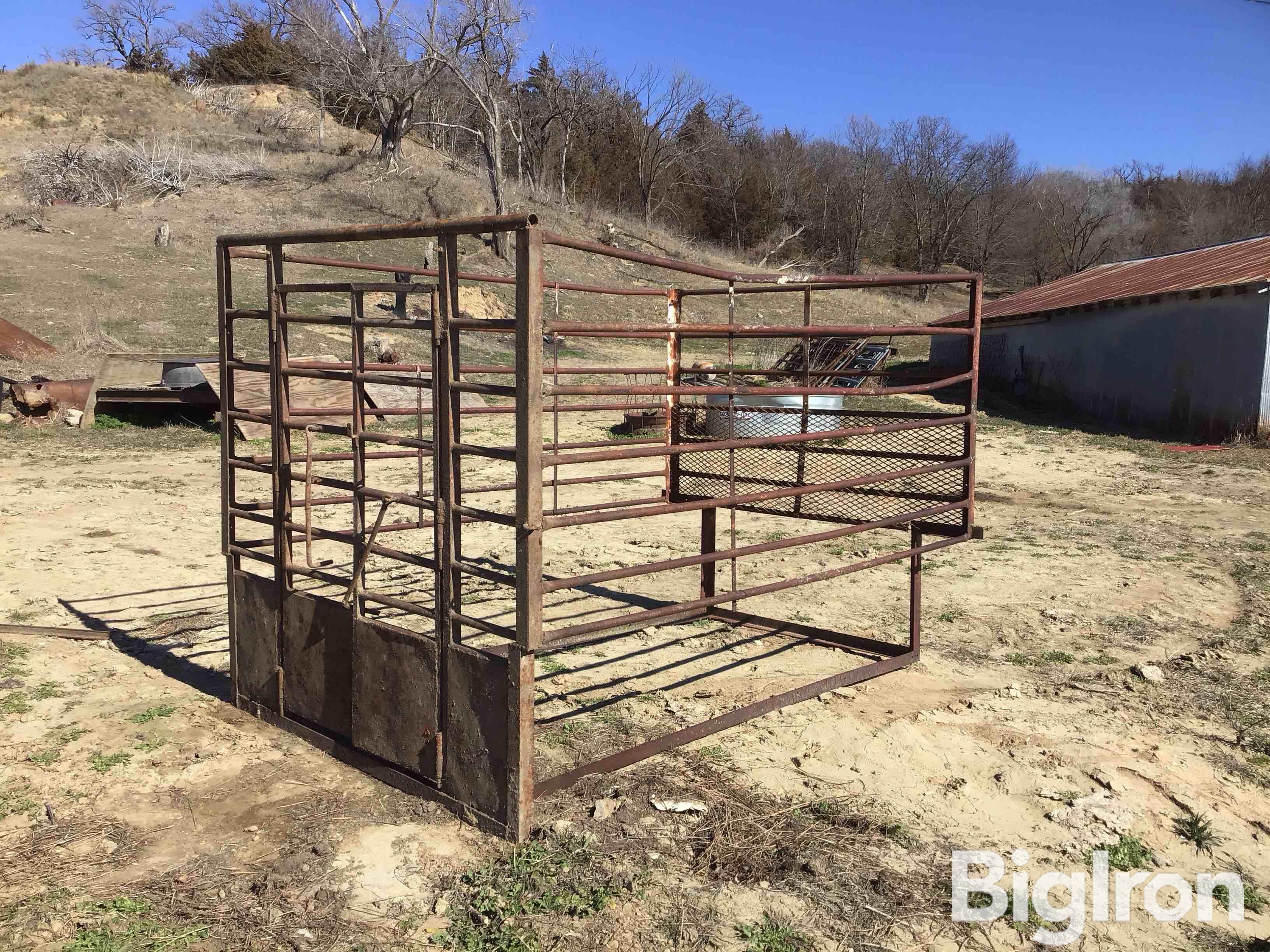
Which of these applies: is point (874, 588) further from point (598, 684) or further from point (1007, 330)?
point (1007, 330)

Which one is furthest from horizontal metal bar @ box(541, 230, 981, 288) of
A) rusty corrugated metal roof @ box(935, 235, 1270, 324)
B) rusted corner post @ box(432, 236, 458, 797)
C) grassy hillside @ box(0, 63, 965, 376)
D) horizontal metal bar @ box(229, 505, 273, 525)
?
grassy hillside @ box(0, 63, 965, 376)

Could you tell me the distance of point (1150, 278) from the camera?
1784cm

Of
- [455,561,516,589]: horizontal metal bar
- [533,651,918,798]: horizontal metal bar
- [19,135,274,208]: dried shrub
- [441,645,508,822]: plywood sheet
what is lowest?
[533,651,918,798]: horizontal metal bar

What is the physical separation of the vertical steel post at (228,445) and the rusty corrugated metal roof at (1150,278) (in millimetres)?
13876

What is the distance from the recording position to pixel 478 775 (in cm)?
321

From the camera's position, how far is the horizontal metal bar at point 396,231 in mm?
2982

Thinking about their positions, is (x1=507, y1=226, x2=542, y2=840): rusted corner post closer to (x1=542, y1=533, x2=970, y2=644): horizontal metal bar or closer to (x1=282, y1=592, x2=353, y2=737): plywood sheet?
(x1=542, y1=533, x2=970, y2=644): horizontal metal bar

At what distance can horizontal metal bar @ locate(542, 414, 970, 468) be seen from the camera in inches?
119

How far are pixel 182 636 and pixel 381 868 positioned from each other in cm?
279

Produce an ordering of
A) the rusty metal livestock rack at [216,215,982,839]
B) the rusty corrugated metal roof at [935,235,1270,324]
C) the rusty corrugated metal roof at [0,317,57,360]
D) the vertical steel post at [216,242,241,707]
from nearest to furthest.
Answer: the rusty metal livestock rack at [216,215,982,839], the vertical steel post at [216,242,241,707], the rusty corrugated metal roof at [0,317,57,360], the rusty corrugated metal roof at [935,235,1270,324]

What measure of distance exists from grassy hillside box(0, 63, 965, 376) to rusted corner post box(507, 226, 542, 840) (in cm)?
1421

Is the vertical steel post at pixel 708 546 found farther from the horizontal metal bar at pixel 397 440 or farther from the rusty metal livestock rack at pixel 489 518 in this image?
the horizontal metal bar at pixel 397 440

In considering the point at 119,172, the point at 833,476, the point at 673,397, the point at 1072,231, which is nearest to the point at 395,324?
the point at 673,397

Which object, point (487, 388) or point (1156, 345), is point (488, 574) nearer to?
point (487, 388)
